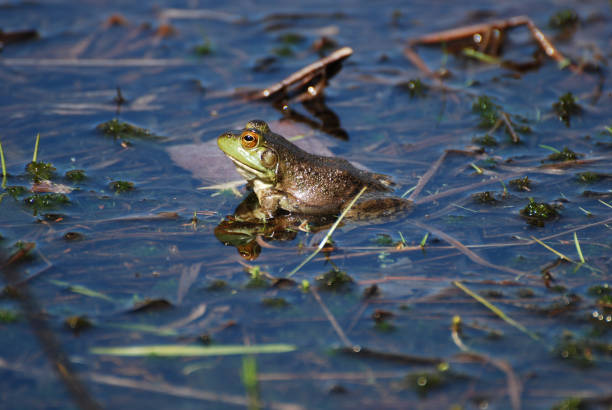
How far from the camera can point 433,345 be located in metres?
4.07

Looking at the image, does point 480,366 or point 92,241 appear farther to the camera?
point 92,241

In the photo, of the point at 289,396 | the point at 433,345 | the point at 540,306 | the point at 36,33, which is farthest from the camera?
the point at 36,33

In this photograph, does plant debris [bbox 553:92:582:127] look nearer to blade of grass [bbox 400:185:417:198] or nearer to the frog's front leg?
blade of grass [bbox 400:185:417:198]

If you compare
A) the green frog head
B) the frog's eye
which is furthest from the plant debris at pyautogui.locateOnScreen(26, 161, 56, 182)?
the frog's eye

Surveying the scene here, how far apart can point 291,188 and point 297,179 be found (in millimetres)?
100

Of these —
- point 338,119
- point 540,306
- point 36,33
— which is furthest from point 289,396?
point 36,33

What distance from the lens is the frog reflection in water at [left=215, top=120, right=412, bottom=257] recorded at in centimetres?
551

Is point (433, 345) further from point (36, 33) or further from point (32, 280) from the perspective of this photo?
point (36, 33)

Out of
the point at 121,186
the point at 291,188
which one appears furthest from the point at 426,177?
the point at 121,186

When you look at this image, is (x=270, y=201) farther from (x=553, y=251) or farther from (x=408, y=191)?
(x=553, y=251)

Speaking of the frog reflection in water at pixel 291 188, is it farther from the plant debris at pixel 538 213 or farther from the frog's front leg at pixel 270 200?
the plant debris at pixel 538 213

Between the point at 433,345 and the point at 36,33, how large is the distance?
7303mm

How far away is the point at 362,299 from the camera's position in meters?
4.48

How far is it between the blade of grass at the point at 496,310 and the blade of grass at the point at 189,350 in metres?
1.37
